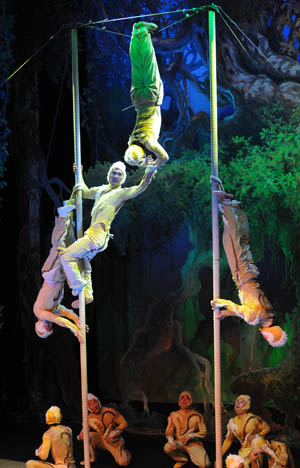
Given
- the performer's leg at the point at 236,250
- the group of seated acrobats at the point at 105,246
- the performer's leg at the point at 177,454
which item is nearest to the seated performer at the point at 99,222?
the group of seated acrobats at the point at 105,246

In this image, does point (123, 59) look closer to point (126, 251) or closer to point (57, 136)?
point (57, 136)

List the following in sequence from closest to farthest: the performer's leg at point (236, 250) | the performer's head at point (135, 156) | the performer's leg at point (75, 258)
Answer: the performer's leg at point (236, 250), the performer's head at point (135, 156), the performer's leg at point (75, 258)

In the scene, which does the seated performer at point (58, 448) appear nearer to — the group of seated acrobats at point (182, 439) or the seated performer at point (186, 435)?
Result: the group of seated acrobats at point (182, 439)

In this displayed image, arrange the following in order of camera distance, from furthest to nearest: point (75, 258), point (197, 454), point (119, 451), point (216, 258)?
point (119, 451) → point (197, 454) → point (75, 258) → point (216, 258)

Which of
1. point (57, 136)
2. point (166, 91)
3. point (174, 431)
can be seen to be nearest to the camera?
point (174, 431)

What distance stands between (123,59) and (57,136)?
1.09 meters

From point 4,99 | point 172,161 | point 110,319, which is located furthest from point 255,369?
point 4,99

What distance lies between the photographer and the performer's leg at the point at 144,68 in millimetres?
5117

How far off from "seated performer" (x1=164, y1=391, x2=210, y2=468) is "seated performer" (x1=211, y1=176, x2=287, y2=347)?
1355mm

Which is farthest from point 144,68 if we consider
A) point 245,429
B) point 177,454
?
point 177,454

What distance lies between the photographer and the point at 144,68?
514 cm

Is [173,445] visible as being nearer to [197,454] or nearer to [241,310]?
[197,454]

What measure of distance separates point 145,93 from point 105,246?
3.95 feet

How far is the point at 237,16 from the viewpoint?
668cm
